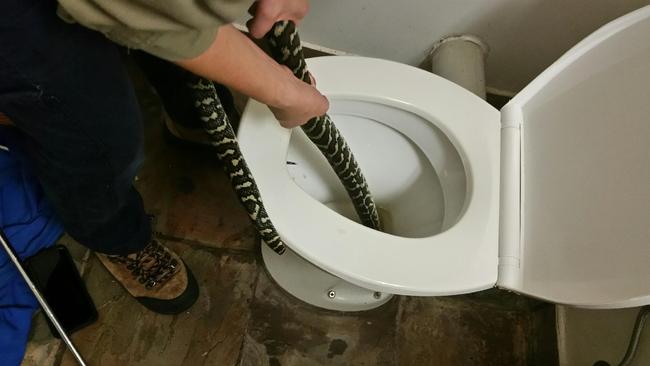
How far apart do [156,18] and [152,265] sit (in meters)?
0.75

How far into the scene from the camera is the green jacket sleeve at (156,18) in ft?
1.31

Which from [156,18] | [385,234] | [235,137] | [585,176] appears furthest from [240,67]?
A: [585,176]

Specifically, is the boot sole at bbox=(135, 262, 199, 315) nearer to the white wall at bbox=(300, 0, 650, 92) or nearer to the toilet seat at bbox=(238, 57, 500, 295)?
the toilet seat at bbox=(238, 57, 500, 295)

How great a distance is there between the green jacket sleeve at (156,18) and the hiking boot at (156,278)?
69 centimetres

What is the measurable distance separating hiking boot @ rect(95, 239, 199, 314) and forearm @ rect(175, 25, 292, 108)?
1.85 feet

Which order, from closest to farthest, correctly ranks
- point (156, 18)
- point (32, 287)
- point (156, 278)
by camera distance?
point (156, 18) < point (32, 287) < point (156, 278)

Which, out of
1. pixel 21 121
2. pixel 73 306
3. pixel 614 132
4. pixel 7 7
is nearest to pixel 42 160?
pixel 21 121

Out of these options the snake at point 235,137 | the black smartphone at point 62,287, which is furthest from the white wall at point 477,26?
the black smartphone at point 62,287

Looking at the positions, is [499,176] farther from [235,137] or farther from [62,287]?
[62,287]

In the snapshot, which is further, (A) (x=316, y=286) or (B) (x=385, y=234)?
(A) (x=316, y=286)

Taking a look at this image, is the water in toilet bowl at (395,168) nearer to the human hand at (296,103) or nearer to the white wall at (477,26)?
the human hand at (296,103)

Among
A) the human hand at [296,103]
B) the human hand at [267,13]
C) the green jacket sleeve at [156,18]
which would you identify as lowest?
the human hand at [296,103]

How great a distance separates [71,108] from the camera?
0.53 m

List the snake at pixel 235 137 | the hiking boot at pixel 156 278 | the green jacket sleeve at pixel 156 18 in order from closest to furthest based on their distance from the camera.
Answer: the green jacket sleeve at pixel 156 18 → the snake at pixel 235 137 → the hiking boot at pixel 156 278
